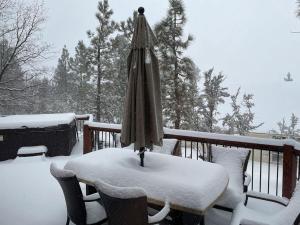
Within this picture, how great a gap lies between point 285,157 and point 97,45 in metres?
17.6

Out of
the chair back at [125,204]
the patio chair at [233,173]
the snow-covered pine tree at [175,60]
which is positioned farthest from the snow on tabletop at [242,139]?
the snow-covered pine tree at [175,60]

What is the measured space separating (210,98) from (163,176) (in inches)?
686

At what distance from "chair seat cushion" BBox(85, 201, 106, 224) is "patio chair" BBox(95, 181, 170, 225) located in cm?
62

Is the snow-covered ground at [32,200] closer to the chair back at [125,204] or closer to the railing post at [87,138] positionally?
the railing post at [87,138]

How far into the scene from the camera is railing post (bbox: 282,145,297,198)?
13.1 feet

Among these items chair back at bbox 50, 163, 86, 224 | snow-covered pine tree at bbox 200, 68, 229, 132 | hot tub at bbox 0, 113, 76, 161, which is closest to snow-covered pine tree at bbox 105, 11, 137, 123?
snow-covered pine tree at bbox 200, 68, 229, 132

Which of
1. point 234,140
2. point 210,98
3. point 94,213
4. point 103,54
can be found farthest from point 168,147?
point 103,54

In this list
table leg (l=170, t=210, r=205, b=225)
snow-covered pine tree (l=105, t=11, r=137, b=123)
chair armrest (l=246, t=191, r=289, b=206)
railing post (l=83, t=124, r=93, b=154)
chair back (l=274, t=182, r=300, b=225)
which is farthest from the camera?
snow-covered pine tree (l=105, t=11, r=137, b=123)

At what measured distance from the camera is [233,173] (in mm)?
4023

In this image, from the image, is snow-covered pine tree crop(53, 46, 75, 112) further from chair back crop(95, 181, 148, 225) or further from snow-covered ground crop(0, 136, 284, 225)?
chair back crop(95, 181, 148, 225)

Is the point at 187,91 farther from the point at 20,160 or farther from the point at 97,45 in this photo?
the point at 20,160

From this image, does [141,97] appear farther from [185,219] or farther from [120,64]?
[120,64]

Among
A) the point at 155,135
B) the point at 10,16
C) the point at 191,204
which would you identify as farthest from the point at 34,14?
the point at 191,204

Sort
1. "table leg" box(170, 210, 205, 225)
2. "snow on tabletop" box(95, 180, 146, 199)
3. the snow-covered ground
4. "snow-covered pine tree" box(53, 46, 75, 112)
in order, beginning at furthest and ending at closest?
"snow-covered pine tree" box(53, 46, 75, 112) < the snow-covered ground < "table leg" box(170, 210, 205, 225) < "snow on tabletop" box(95, 180, 146, 199)
